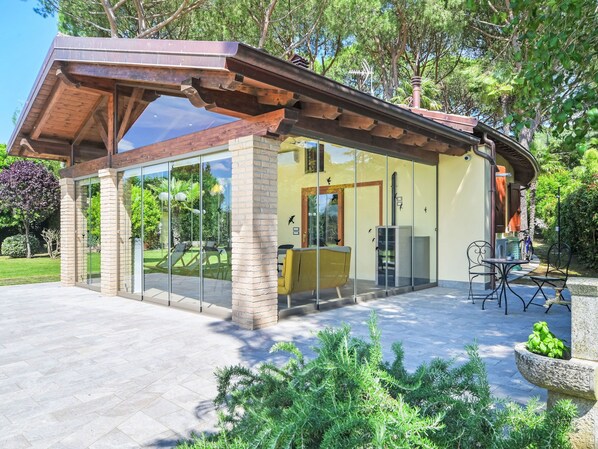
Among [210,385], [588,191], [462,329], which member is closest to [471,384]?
[210,385]

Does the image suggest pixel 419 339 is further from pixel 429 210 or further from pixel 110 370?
pixel 429 210

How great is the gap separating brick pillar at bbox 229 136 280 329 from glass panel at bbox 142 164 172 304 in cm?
190

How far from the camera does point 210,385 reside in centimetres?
337

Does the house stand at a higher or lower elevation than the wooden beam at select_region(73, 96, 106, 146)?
lower

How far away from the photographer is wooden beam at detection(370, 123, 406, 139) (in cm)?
646

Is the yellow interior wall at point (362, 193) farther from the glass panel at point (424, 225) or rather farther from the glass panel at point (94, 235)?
the glass panel at point (94, 235)

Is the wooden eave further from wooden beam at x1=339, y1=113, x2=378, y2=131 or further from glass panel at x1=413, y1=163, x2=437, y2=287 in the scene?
glass panel at x1=413, y1=163, x2=437, y2=287

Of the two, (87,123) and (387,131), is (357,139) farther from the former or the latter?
(87,123)

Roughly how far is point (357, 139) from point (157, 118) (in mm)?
3379

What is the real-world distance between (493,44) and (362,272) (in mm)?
10480

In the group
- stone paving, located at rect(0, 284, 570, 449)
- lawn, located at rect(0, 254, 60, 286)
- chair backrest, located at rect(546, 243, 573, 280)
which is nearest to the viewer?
stone paving, located at rect(0, 284, 570, 449)

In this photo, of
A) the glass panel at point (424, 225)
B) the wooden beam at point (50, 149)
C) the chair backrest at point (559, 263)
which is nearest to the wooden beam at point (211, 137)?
the wooden beam at point (50, 149)

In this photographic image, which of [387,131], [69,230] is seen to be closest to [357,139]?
[387,131]

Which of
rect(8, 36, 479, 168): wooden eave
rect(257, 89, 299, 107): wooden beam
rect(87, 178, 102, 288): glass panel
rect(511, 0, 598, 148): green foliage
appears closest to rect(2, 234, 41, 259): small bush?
rect(8, 36, 479, 168): wooden eave
